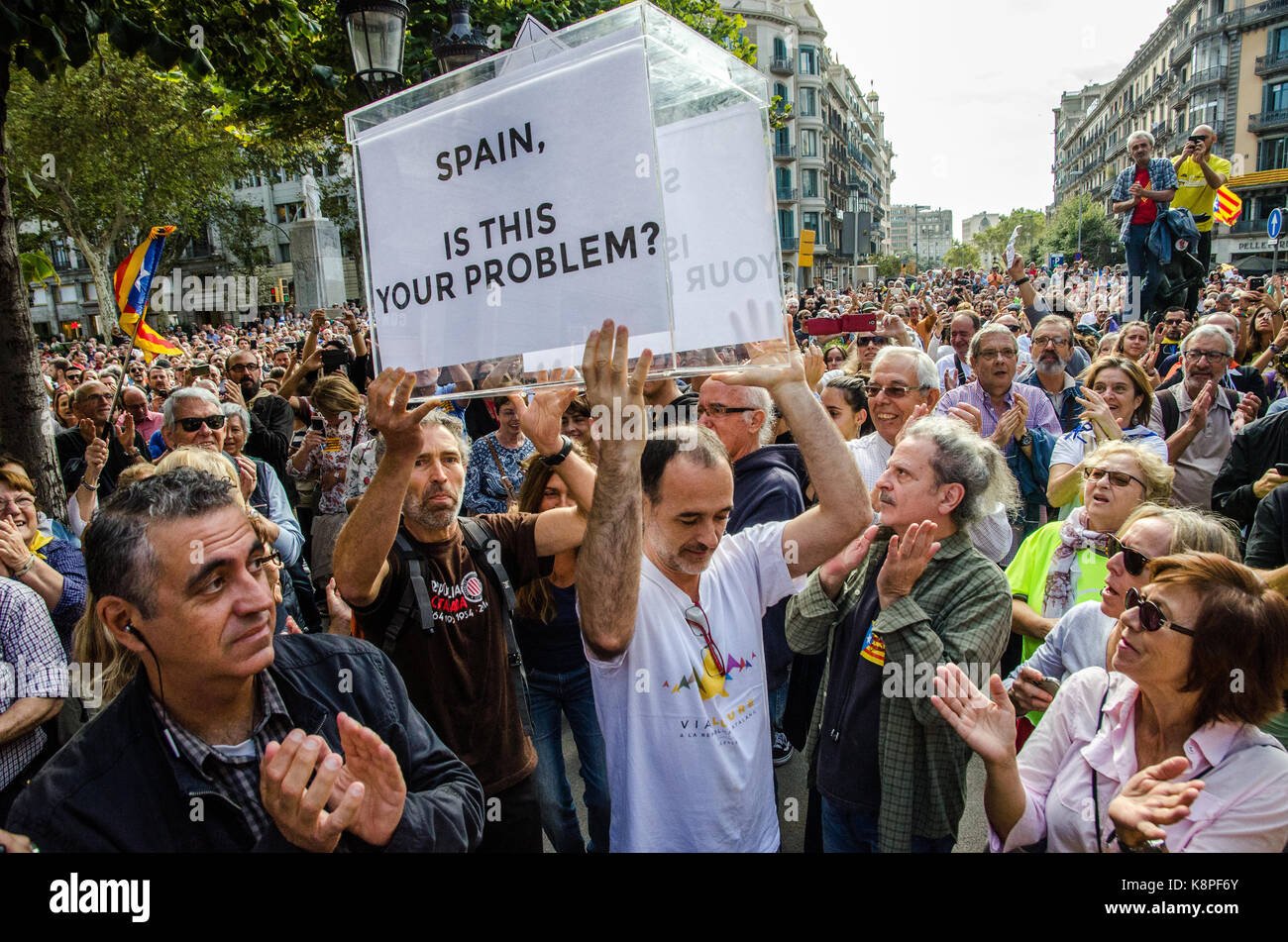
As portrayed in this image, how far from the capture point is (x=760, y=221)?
1.99 metres

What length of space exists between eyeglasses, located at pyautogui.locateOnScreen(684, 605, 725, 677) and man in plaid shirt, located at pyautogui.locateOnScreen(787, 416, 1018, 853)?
1.65 feet

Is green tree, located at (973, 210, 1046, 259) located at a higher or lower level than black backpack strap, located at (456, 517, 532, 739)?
higher

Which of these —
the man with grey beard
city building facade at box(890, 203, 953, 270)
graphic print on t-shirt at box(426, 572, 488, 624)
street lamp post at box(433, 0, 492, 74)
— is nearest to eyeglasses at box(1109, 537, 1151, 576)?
graphic print on t-shirt at box(426, 572, 488, 624)

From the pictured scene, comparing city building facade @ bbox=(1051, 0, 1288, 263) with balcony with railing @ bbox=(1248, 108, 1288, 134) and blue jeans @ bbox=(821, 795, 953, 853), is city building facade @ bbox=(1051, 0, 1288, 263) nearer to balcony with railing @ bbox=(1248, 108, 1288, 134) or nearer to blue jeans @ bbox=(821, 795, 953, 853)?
balcony with railing @ bbox=(1248, 108, 1288, 134)

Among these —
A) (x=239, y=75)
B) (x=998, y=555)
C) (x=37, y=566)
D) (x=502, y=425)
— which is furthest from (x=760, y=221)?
(x=239, y=75)

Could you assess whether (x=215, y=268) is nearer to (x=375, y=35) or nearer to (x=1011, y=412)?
(x=375, y=35)

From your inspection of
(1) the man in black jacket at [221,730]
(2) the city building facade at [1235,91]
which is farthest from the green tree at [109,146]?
(2) the city building facade at [1235,91]

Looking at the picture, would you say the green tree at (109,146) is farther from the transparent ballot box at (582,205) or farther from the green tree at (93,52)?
the transparent ballot box at (582,205)

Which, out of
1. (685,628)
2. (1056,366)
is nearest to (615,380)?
(685,628)

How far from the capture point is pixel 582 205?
1.99m

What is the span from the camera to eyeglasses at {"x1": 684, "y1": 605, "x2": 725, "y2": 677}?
7.23ft
